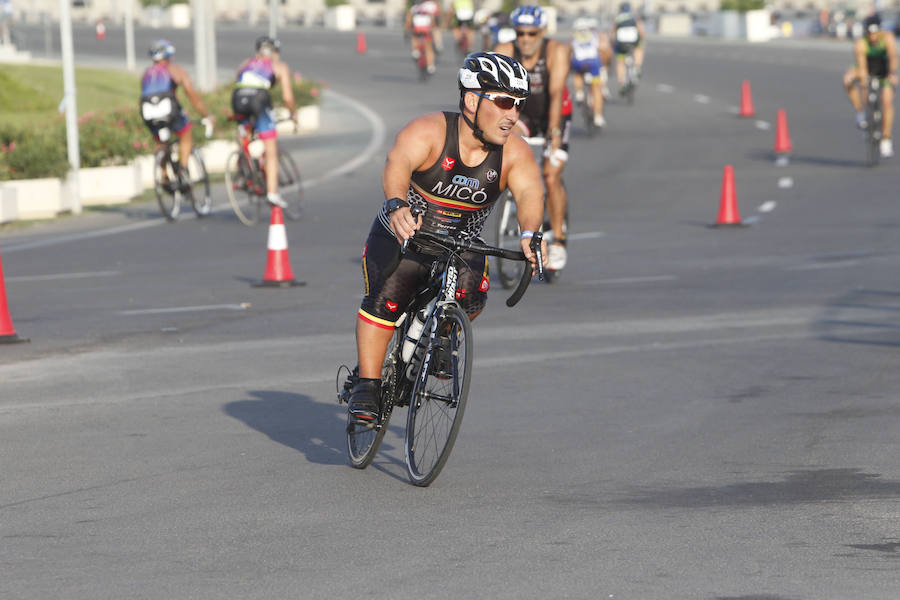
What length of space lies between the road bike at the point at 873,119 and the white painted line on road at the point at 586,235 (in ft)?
22.7

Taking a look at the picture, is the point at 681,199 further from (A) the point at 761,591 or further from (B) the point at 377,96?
(B) the point at 377,96

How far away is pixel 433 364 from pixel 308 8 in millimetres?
104970

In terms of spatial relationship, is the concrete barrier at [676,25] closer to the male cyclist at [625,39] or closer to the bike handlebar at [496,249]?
the male cyclist at [625,39]

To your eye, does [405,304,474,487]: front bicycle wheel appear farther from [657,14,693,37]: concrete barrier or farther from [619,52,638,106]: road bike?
[657,14,693,37]: concrete barrier

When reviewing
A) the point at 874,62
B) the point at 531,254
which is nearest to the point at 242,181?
the point at 874,62

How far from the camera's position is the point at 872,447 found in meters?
7.80

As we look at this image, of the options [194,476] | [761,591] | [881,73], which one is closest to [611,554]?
[761,591]

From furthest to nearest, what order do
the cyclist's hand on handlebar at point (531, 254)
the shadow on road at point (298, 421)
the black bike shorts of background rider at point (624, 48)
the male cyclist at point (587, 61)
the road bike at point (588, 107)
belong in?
the black bike shorts of background rider at point (624, 48)
the road bike at point (588, 107)
the male cyclist at point (587, 61)
the shadow on road at point (298, 421)
the cyclist's hand on handlebar at point (531, 254)

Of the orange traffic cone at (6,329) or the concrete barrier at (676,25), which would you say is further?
the concrete barrier at (676,25)

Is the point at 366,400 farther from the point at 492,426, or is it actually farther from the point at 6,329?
the point at 6,329

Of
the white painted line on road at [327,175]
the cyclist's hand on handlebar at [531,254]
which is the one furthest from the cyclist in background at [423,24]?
the cyclist's hand on handlebar at [531,254]

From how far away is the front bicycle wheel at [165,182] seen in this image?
1942cm

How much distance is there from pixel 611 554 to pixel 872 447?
7.73 feet

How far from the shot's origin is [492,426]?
8.62 meters
